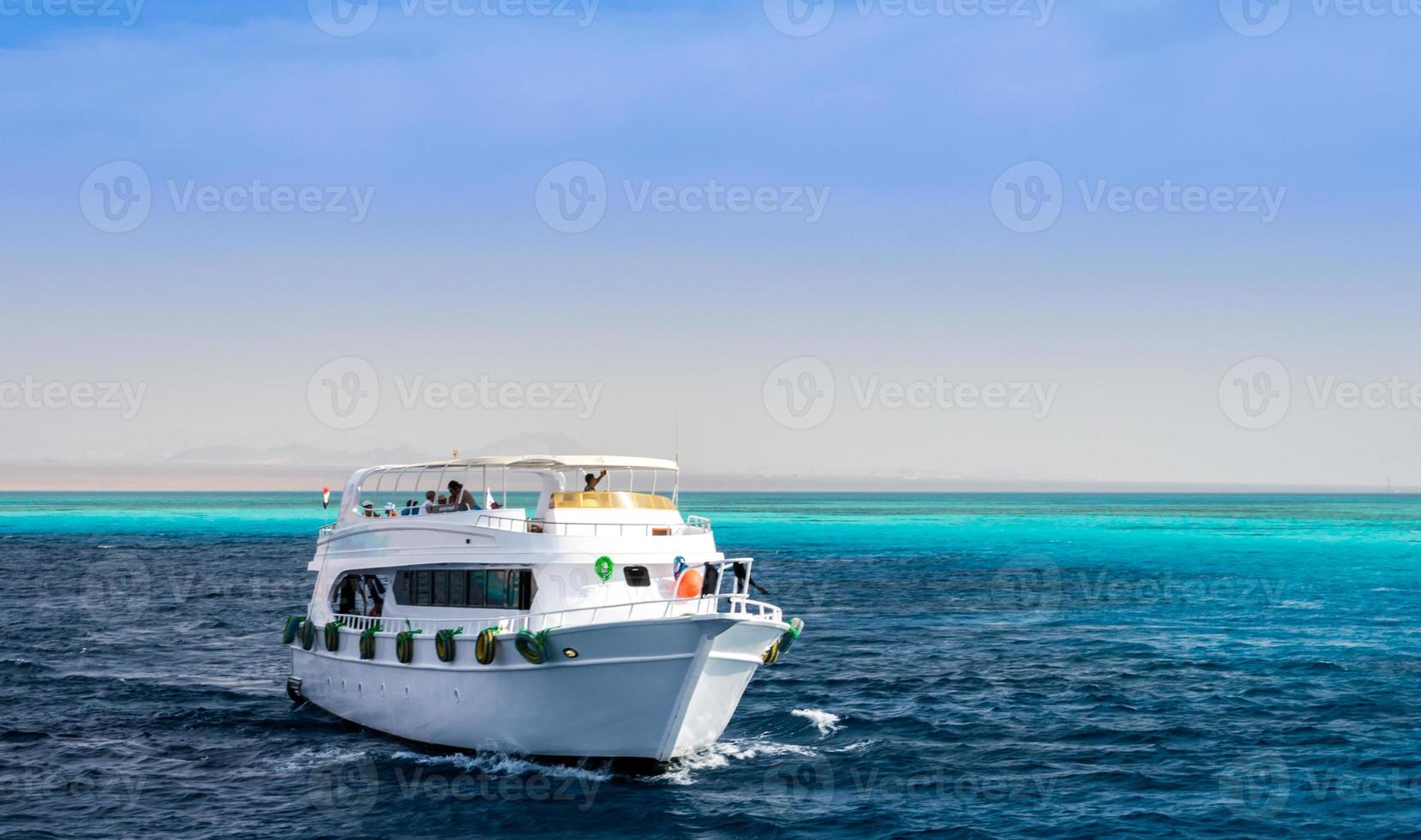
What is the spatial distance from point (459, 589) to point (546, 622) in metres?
3.50

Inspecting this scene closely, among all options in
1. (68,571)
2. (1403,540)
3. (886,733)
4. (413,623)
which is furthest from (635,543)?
(1403,540)

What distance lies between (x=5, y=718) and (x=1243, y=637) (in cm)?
4397

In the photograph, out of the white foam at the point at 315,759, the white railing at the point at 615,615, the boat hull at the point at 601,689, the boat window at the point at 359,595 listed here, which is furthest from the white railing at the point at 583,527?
the white foam at the point at 315,759

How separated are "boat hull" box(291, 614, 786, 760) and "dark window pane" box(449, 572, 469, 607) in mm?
1241

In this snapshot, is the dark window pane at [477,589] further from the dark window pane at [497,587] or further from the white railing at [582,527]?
the white railing at [582,527]

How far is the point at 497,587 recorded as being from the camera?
94.4 ft

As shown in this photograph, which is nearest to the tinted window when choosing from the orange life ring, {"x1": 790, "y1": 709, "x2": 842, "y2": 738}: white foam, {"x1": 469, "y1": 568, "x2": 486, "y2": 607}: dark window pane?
{"x1": 469, "y1": 568, "x2": 486, "y2": 607}: dark window pane

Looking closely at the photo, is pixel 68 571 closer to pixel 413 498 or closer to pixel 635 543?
pixel 413 498

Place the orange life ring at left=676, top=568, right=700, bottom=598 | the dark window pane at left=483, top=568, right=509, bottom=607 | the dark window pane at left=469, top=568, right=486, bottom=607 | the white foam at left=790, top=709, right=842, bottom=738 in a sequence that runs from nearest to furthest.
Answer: the orange life ring at left=676, top=568, right=700, bottom=598 → the dark window pane at left=483, top=568, right=509, bottom=607 → the dark window pane at left=469, top=568, right=486, bottom=607 → the white foam at left=790, top=709, right=842, bottom=738

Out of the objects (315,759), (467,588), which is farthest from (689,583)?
(315,759)

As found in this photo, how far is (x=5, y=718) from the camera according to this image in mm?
35219

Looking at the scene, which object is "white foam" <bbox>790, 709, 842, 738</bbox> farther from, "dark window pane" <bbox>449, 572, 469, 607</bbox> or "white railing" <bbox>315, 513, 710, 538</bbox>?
"dark window pane" <bbox>449, 572, 469, 607</bbox>

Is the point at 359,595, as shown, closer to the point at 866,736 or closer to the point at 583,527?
the point at 583,527

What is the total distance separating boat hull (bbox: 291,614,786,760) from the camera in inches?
1005
